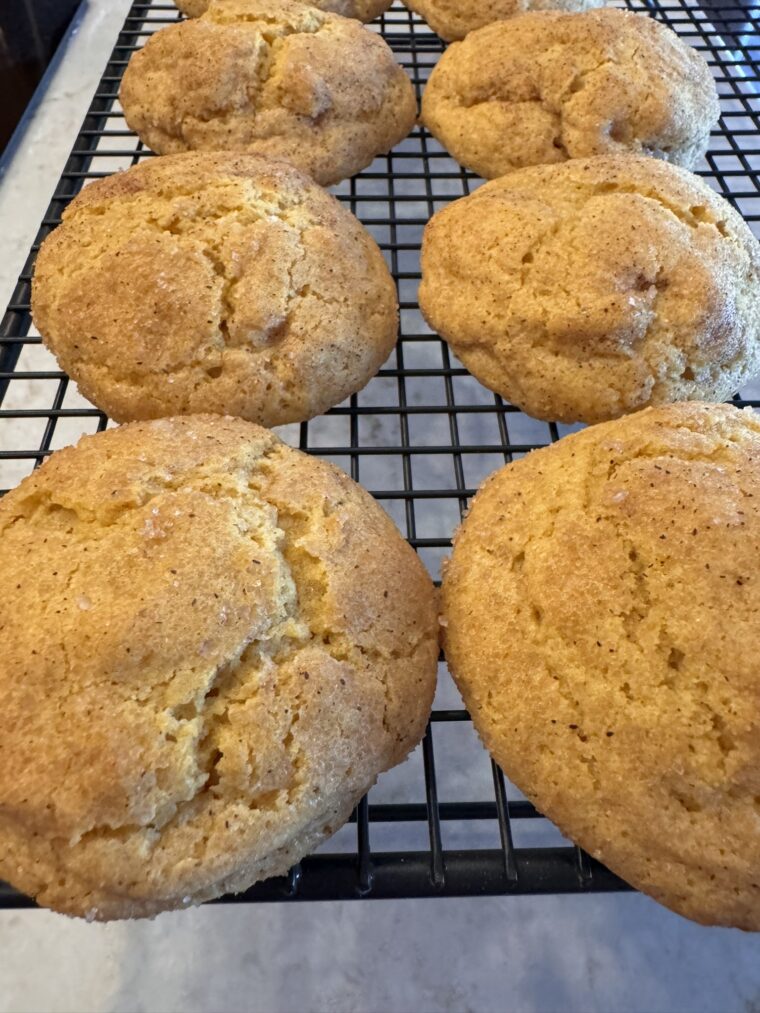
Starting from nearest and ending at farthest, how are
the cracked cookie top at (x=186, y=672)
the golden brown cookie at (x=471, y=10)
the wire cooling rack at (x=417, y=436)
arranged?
the cracked cookie top at (x=186, y=672)
the wire cooling rack at (x=417, y=436)
the golden brown cookie at (x=471, y=10)

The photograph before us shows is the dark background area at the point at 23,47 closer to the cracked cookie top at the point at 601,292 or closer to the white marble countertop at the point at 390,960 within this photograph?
the cracked cookie top at the point at 601,292

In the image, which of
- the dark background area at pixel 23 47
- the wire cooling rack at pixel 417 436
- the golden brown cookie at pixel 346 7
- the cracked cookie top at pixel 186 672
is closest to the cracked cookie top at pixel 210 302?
the wire cooling rack at pixel 417 436

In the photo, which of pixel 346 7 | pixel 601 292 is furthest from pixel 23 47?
pixel 601 292

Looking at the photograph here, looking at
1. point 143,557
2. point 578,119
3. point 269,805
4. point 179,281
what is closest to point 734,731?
point 269,805

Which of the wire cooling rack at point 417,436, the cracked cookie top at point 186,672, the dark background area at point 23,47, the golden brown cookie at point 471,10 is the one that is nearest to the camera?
the cracked cookie top at point 186,672

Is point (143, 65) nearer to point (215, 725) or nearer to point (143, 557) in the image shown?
point (143, 557)

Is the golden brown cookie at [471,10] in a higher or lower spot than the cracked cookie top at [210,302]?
higher
